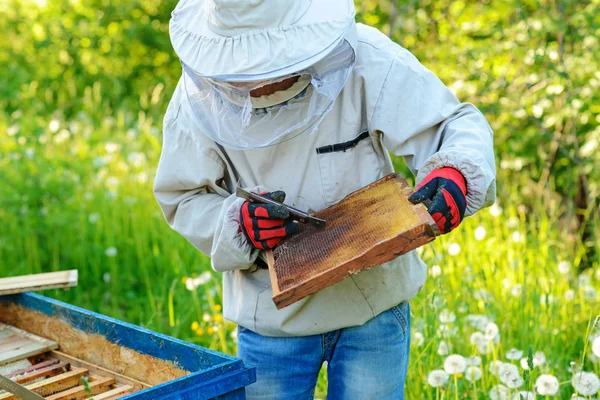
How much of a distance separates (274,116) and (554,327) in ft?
5.66

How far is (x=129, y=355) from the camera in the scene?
2150mm

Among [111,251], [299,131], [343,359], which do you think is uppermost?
[299,131]

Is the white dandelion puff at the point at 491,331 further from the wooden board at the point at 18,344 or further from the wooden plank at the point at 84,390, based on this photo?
the wooden board at the point at 18,344

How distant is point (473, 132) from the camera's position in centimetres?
196

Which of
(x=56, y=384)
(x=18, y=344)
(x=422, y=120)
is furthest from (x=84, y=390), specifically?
(x=422, y=120)

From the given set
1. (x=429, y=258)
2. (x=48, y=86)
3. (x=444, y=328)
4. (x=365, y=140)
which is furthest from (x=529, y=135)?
(x=48, y=86)

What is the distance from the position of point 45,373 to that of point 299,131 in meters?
1.08

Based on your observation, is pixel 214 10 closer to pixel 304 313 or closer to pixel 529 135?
pixel 304 313

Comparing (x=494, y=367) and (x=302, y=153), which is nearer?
(x=302, y=153)

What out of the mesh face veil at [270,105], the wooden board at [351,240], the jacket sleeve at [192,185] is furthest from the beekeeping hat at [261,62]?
the wooden board at [351,240]

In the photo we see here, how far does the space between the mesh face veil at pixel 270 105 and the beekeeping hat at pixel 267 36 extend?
2.1 inches

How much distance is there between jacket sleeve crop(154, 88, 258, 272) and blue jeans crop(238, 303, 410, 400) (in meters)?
0.27

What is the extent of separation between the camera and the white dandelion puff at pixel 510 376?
226 centimetres

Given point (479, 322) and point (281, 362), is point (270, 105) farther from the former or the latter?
point (479, 322)
